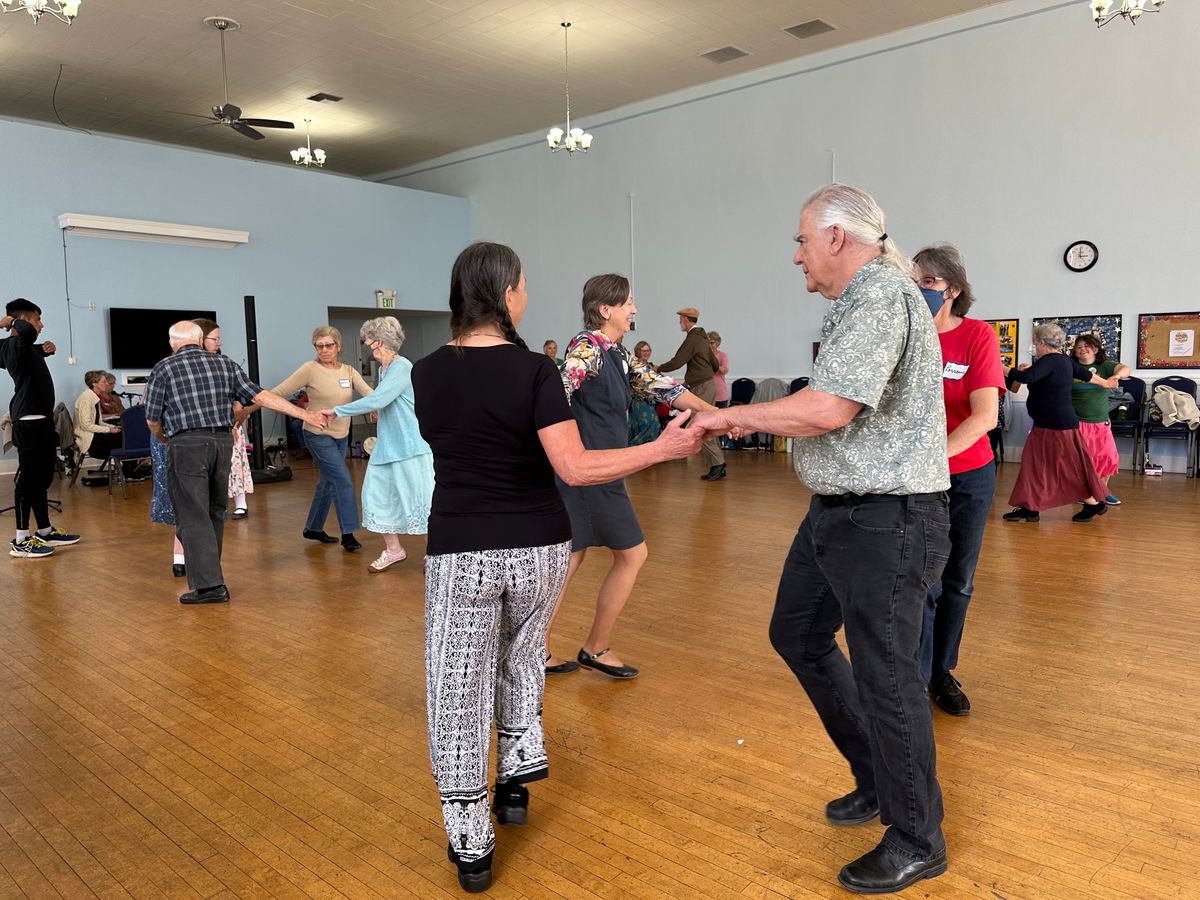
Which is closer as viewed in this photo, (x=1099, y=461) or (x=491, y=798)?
(x=491, y=798)

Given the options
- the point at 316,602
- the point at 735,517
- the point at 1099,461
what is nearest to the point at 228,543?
the point at 316,602

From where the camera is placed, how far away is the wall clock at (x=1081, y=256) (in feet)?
29.8

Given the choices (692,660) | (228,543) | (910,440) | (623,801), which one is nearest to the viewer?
(910,440)

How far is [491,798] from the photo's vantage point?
2377mm

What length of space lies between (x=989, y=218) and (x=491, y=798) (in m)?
9.40

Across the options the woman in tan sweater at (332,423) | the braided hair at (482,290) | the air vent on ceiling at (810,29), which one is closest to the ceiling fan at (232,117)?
the woman in tan sweater at (332,423)

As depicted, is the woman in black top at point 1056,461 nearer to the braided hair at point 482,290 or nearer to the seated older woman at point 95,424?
the braided hair at point 482,290

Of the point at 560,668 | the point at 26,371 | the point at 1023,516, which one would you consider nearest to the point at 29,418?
the point at 26,371

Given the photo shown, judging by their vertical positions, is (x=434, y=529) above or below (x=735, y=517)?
above

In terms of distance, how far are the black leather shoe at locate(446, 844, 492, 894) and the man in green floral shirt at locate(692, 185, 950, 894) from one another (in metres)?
0.78

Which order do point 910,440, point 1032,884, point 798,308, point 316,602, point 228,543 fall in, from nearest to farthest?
point 910,440 < point 1032,884 < point 316,602 < point 228,543 < point 798,308

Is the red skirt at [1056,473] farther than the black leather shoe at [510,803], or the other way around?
the red skirt at [1056,473]

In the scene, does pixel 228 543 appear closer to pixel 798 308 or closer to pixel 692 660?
pixel 692 660

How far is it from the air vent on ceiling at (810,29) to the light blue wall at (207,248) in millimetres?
7031
